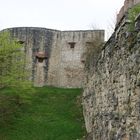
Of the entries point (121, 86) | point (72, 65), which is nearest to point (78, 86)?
point (72, 65)

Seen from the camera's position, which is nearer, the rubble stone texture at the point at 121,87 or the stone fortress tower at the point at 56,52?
the rubble stone texture at the point at 121,87

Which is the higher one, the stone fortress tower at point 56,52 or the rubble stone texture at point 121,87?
the stone fortress tower at point 56,52

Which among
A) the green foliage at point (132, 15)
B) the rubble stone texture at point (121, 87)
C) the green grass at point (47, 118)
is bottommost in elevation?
the green grass at point (47, 118)

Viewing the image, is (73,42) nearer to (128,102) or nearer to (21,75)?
(21,75)

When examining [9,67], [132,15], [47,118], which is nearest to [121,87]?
[132,15]

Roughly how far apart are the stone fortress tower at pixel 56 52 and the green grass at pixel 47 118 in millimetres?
4857

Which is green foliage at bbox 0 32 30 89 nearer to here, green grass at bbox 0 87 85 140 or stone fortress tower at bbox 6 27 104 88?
green grass at bbox 0 87 85 140

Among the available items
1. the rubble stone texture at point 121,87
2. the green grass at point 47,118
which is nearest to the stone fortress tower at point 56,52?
the green grass at point 47,118

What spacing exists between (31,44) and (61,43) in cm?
254

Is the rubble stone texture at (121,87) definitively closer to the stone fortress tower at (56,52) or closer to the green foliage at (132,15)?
the green foliage at (132,15)

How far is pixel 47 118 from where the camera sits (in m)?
25.9

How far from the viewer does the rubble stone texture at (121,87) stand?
869 cm

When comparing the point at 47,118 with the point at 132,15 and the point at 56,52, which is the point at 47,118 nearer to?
the point at 56,52

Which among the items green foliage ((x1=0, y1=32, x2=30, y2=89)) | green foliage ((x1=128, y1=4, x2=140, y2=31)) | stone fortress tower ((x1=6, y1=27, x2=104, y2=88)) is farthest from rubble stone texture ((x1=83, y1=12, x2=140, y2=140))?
stone fortress tower ((x1=6, y1=27, x2=104, y2=88))
